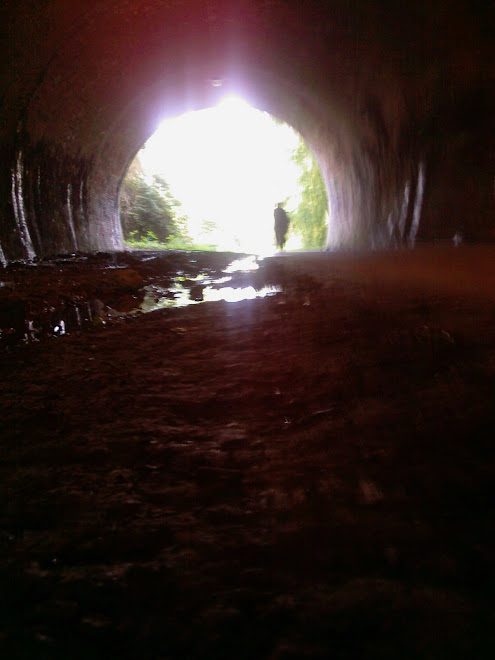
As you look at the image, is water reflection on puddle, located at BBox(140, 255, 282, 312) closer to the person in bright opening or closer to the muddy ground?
the muddy ground

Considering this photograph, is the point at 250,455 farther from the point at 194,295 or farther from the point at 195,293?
the point at 195,293

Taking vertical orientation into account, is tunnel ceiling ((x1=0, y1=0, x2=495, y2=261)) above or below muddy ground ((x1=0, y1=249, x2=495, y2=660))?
above

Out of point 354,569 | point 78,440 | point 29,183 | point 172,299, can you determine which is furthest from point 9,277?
point 354,569

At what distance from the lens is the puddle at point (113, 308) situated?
2.73 m

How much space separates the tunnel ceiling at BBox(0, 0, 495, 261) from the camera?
212 inches

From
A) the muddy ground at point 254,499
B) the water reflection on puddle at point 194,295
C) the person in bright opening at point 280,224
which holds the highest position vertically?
the person in bright opening at point 280,224

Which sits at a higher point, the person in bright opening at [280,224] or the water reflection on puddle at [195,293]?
the person in bright opening at [280,224]

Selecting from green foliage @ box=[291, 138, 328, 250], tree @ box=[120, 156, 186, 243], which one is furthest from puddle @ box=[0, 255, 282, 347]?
tree @ box=[120, 156, 186, 243]

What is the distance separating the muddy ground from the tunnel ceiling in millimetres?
4883

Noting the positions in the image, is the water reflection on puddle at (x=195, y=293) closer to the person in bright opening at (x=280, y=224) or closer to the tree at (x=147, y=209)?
the person in bright opening at (x=280, y=224)

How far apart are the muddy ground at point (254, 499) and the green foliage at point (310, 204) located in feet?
50.7

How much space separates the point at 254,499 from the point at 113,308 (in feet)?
8.59

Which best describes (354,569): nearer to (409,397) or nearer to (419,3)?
(409,397)

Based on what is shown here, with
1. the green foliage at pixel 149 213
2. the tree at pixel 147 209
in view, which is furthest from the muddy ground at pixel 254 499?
the tree at pixel 147 209
